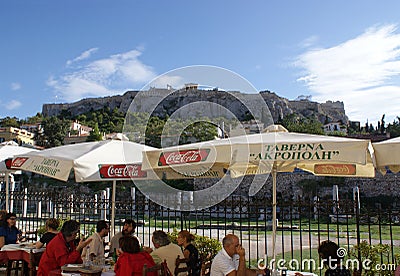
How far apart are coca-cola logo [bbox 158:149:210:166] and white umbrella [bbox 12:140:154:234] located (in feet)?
3.33

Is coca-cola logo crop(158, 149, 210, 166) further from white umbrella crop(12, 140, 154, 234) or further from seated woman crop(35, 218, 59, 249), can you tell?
seated woman crop(35, 218, 59, 249)

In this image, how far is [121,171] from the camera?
5832mm

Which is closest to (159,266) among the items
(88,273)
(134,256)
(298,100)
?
(134,256)

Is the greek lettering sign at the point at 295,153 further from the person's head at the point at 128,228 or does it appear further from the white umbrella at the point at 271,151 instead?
the person's head at the point at 128,228

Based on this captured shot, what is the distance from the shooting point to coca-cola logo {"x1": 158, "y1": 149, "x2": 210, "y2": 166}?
452cm

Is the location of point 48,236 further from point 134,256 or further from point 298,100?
point 298,100

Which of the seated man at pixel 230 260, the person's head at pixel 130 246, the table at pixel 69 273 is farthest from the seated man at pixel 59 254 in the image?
the seated man at pixel 230 260

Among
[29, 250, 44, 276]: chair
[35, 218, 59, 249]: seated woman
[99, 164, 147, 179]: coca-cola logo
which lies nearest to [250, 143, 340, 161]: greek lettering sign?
[99, 164, 147, 179]: coca-cola logo

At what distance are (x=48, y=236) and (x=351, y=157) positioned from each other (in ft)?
14.1

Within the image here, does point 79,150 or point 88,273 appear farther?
point 79,150

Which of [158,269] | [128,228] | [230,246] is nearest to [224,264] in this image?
[230,246]

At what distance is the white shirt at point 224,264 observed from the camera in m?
4.14

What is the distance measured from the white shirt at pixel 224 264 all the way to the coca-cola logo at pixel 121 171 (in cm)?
203

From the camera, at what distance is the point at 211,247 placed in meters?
7.49
